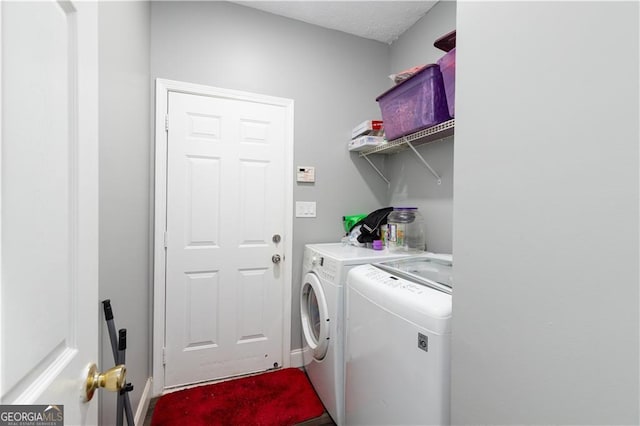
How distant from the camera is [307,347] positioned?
5.98 feet

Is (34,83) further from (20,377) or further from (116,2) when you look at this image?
(116,2)

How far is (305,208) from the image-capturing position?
6.85ft

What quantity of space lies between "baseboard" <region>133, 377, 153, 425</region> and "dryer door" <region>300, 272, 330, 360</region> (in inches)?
40.8

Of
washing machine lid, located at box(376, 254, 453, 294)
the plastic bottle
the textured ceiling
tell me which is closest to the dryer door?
washing machine lid, located at box(376, 254, 453, 294)

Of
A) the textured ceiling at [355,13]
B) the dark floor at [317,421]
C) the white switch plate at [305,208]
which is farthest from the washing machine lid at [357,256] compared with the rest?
the textured ceiling at [355,13]

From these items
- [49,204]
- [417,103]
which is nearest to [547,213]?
[49,204]

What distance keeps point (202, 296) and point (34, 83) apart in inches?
67.6

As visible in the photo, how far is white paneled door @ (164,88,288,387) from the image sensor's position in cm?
178

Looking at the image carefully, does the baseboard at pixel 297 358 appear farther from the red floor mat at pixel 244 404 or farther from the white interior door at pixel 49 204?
the white interior door at pixel 49 204

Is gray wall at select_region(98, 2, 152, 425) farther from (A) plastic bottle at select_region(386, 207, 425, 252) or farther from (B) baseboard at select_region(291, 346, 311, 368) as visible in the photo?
(A) plastic bottle at select_region(386, 207, 425, 252)

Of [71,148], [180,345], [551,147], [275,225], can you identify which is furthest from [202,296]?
[551,147]

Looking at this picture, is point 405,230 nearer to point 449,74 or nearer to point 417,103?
point 417,103

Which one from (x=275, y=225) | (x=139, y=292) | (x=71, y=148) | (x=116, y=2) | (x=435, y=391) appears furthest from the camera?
(x=275, y=225)

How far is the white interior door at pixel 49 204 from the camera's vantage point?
328 millimetres
